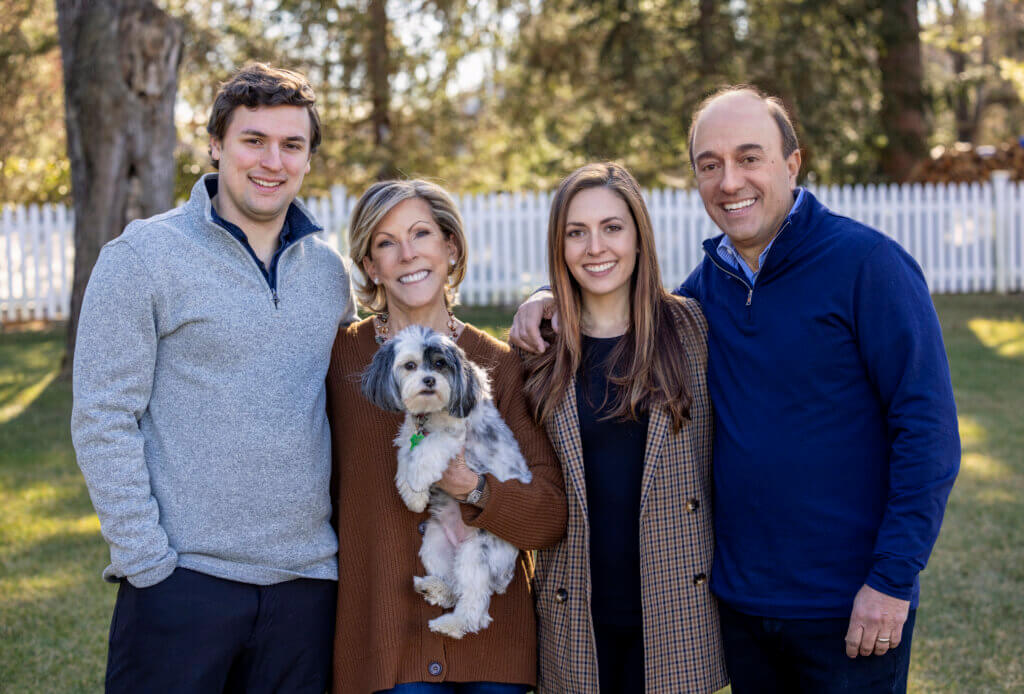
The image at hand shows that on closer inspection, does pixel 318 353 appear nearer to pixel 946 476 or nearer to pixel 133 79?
pixel 946 476

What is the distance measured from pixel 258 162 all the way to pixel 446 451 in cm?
119

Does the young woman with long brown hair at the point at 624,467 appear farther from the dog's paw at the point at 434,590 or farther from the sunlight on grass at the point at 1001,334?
the sunlight on grass at the point at 1001,334

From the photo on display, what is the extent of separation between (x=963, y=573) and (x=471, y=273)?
995 cm

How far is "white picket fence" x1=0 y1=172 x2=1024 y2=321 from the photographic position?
45.9 feet

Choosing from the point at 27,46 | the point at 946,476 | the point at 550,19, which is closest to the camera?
the point at 946,476

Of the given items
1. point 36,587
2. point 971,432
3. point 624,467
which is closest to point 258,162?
point 624,467

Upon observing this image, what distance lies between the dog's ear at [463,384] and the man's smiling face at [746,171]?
1.03m

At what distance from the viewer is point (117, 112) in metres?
9.25

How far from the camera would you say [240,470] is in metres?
2.90

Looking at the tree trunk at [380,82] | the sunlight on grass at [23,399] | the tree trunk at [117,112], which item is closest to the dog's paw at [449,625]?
the tree trunk at [117,112]

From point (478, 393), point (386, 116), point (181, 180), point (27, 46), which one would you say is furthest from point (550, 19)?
point (478, 393)

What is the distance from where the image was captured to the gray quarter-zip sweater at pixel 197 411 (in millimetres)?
2760

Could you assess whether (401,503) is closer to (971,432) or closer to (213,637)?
(213,637)

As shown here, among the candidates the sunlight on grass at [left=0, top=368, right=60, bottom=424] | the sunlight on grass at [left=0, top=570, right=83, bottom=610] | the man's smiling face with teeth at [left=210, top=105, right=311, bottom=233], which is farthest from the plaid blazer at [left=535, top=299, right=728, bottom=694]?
the sunlight on grass at [left=0, top=368, right=60, bottom=424]
